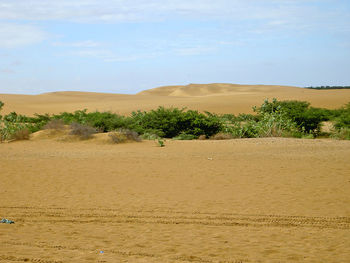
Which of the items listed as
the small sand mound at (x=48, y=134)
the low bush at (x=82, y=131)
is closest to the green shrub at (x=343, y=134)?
the low bush at (x=82, y=131)

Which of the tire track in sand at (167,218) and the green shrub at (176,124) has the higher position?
the green shrub at (176,124)

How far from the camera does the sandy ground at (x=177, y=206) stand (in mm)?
6684

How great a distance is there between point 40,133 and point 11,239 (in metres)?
17.0

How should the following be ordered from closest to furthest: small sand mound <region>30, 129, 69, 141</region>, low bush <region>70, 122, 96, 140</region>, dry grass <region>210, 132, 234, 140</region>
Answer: low bush <region>70, 122, 96, 140</region> → small sand mound <region>30, 129, 69, 141</region> → dry grass <region>210, 132, 234, 140</region>

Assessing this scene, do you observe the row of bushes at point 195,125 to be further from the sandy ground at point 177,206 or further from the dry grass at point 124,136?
the sandy ground at point 177,206

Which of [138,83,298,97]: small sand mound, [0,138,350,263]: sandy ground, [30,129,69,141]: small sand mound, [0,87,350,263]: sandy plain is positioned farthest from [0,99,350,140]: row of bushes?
[138,83,298,97]: small sand mound

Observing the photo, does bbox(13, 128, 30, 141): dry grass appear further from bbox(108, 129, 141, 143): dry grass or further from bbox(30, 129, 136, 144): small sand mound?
Result: bbox(108, 129, 141, 143): dry grass

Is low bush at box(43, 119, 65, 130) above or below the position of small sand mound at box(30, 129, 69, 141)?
above

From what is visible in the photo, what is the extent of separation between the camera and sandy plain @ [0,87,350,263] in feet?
21.9

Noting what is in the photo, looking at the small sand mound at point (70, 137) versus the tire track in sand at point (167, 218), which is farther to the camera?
the small sand mound at point (70, 137)

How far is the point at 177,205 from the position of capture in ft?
32.6

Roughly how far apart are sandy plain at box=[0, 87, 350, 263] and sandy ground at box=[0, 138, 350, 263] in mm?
18

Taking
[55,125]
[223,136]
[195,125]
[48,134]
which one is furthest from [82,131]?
[223,136]

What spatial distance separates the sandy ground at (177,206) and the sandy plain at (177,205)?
2 centimetres
